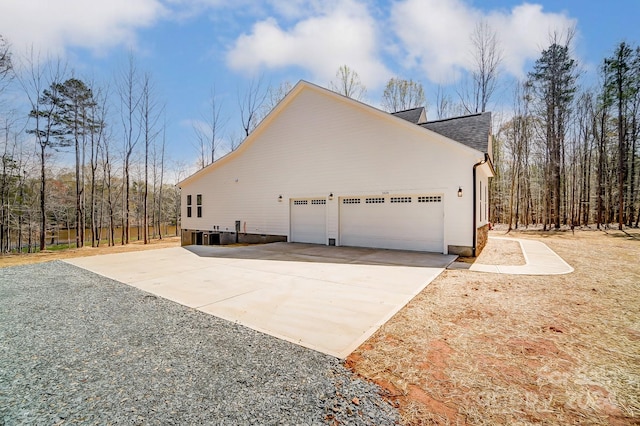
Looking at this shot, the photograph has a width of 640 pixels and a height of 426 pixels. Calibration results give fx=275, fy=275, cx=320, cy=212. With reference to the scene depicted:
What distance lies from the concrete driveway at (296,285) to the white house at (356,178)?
153cm

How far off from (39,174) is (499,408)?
2611 centimetres

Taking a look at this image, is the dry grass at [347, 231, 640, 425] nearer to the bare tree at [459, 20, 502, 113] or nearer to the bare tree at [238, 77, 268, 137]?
the bare tree at [459, 20, 502, 113]

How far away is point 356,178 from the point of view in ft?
36.8

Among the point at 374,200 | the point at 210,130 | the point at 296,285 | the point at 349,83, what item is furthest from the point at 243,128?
the point at 296,285

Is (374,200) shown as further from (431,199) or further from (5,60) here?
(5,60)

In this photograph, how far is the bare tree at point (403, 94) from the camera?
23.6 m

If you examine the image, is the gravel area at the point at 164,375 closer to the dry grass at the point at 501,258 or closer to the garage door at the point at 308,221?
the dry grass at the point at 501,258

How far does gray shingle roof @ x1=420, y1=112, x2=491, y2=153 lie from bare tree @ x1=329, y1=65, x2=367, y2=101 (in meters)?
12.4

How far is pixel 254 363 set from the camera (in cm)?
264

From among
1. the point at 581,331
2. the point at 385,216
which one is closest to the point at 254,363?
the point at 581,331

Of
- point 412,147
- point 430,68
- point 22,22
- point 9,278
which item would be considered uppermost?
point 430,68

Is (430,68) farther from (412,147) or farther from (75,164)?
(75,164)

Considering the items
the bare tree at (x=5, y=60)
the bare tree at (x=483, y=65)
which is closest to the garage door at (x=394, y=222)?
the bare tree at (x=5, y=60)

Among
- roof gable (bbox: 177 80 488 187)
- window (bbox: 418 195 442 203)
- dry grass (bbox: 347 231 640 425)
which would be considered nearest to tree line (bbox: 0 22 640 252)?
roof gable (bbox: 177 80 488 187)
